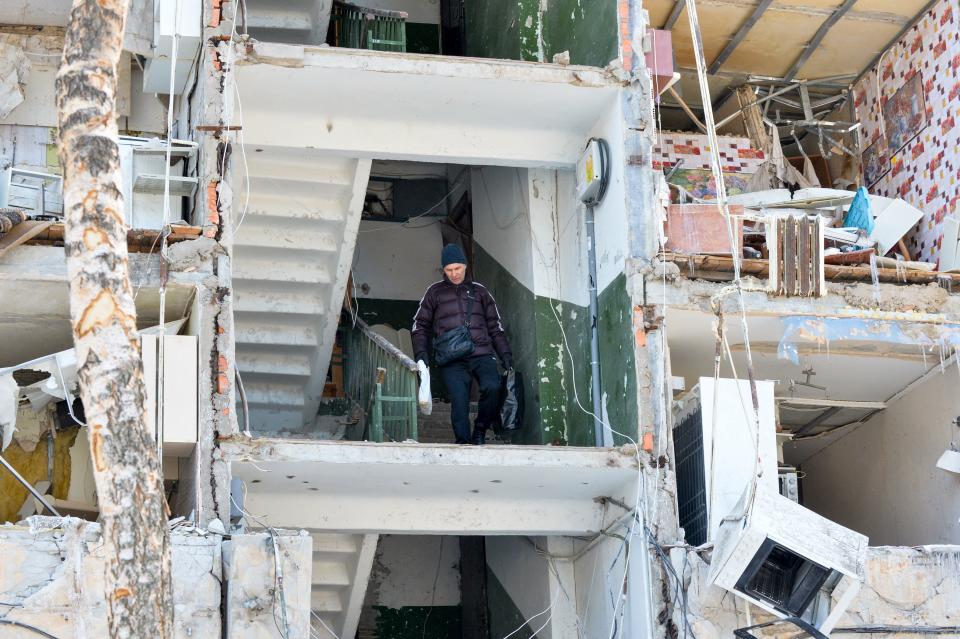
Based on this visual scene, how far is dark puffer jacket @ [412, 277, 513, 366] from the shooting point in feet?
45.4

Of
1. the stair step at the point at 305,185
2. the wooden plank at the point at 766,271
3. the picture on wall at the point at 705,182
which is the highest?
the picture on wall at the point at 705,182

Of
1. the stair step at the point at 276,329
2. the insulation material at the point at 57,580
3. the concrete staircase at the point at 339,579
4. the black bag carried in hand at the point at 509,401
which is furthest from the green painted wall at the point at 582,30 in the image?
the insulation material at the point at 57,580

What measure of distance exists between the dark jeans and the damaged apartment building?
536 millimetres

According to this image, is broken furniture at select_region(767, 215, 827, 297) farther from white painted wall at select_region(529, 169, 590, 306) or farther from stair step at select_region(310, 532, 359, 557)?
stair step at select_region(310, 532, 359, 557)

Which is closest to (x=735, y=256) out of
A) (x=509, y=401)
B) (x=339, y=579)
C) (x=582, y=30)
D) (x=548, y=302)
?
(x=548, y=302)

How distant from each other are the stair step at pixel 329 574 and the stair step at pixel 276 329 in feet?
7.09

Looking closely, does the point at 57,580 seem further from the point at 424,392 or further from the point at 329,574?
the point at 329,574

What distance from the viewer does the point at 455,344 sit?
539 inches

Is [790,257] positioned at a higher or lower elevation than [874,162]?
lower

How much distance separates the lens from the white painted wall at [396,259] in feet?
59.3

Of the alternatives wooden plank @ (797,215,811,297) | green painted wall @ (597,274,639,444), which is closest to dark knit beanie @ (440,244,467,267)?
green painted wall @ (597,274,639,444)

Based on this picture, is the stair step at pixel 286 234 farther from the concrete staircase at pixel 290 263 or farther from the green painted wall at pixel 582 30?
the green painted wall at pixel 582 30

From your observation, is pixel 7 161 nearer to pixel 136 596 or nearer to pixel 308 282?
pixel 308 282

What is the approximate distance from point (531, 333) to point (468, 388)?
1.21 meters
